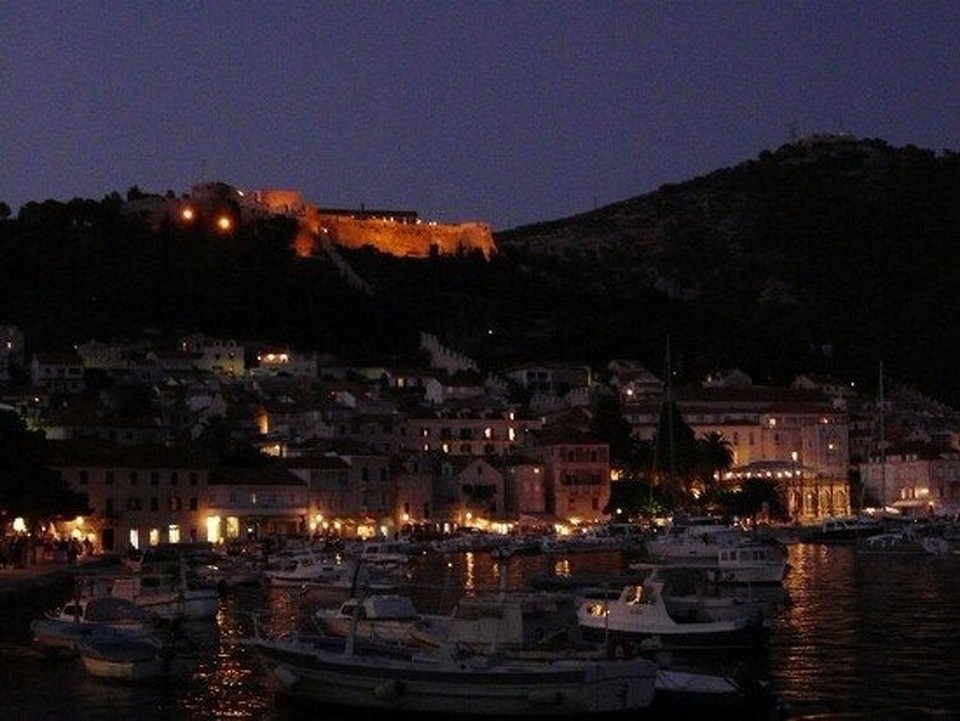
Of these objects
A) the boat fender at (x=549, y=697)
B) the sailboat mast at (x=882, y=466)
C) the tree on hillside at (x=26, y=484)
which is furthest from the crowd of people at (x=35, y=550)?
the sailboat mast at (x=882, y=466)

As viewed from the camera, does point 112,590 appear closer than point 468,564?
Yes

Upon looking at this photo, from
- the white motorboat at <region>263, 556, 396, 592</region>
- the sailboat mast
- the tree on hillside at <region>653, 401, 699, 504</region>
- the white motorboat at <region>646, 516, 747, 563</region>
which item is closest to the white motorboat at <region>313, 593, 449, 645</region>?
the white motorboat at <region>263, 556, 396, 592</region>

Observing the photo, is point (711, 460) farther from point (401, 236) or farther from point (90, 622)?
point (401, 236)

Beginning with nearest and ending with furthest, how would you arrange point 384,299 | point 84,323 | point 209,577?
point 209,577 < point 84,323 < point 384,299

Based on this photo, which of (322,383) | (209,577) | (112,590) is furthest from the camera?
(322,383)

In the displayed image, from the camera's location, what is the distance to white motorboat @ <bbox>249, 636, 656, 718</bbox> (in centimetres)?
2517

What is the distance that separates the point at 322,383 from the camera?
11194cm

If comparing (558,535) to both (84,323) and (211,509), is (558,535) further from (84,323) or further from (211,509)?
(84,323)

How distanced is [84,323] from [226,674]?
3776 inches

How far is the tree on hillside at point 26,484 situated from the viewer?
56.8 metres

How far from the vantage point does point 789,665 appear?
1281 inches

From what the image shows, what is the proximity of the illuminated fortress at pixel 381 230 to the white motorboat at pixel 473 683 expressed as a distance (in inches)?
4874

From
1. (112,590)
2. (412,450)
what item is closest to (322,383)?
(412,450)

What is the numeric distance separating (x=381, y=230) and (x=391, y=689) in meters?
133
